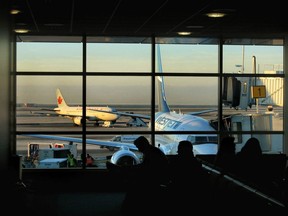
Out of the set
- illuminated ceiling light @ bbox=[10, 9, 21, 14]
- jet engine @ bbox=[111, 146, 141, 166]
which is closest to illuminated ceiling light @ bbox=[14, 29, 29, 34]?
illuminated ceiling light @ bbox=[10, 9, 21, 14]

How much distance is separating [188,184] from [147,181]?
96 centimetres

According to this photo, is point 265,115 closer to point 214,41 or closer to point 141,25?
point 214,41

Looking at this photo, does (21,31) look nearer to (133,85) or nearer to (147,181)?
(133,85)

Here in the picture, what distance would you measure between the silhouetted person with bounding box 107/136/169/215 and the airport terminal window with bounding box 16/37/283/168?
11.3ft

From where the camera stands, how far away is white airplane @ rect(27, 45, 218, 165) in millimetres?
11062

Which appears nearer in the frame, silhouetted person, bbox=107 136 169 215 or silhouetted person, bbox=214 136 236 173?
silhouetted person, bbox=214 136 236 173

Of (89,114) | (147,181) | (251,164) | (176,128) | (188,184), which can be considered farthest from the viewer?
(176,128)

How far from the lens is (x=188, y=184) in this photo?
660cm

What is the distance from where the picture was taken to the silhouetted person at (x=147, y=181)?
7.37 m

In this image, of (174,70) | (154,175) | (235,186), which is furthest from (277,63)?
(235,186)

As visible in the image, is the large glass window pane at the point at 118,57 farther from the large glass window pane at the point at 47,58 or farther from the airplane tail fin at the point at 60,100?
the airplane tail fin at the point at 60,100

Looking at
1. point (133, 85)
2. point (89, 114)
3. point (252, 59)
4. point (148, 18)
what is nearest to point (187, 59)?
point (133, 85)

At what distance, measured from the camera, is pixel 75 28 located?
10.1m

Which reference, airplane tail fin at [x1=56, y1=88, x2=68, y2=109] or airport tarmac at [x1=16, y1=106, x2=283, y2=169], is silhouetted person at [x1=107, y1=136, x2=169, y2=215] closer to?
airport tarmac at [x1=16, y1=106, x2=283, y2=169]
